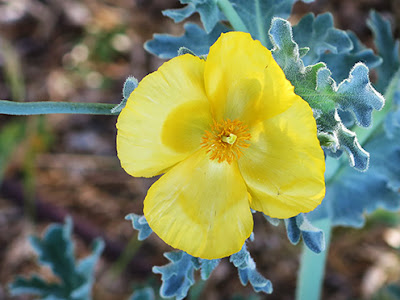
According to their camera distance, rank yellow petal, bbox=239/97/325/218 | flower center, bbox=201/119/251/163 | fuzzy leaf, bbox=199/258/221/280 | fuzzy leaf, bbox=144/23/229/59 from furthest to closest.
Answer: fuzzy leaf, bbox=144/23/229/59 < fuzzy leaf, bbox=199/258/221/280 < flower center, bbox=201/119/251/163 < yellow petal, bbox=239/97/325/218

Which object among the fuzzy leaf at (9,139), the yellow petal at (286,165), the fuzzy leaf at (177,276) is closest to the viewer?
the yellow petal at (286,165)

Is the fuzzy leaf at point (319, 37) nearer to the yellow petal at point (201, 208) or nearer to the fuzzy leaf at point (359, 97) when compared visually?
the fuzzy leaf at point (359, 97)

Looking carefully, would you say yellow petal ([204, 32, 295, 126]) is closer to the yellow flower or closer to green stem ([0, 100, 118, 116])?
the yellow flower

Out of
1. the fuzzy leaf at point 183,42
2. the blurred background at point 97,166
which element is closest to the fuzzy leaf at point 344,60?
the fuzzy leaf at point 183,42

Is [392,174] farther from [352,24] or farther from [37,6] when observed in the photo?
[37,6]

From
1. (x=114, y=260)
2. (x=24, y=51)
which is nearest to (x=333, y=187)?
(x=114, y=260)

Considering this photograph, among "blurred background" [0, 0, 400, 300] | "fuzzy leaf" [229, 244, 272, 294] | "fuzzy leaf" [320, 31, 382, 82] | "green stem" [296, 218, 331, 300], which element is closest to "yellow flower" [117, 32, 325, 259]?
"fuzzy leaf" [229, 244, 272, 294]
